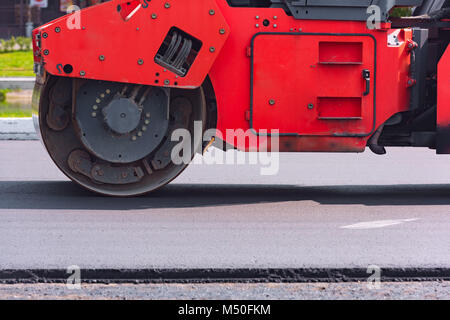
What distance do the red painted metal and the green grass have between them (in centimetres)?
1567

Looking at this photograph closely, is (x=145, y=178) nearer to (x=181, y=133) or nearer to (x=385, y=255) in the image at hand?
(x=181, y=133)

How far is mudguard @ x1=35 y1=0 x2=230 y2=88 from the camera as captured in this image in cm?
672

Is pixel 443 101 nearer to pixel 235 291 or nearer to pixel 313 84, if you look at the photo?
pixel 313 84

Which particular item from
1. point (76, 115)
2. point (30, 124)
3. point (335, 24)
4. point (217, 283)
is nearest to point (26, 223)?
point (76, 115)

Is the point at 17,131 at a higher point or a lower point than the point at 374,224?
higher

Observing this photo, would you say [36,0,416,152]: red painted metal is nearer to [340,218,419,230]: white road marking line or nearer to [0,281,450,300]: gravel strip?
[340,218,419,230]: white road marking line

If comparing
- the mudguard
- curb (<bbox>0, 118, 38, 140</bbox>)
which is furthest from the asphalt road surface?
curb (<bbox>0, 118, 38, 140</bbox>)

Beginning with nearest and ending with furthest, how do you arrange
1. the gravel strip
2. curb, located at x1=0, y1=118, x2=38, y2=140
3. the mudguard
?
the gravel strip < the mudguard < curb, located at x1=0, y1=118, x2=38, y2=140

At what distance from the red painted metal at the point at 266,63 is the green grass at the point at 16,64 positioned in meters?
15.7

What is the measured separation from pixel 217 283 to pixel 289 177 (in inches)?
171

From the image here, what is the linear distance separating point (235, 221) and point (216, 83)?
4.61ft

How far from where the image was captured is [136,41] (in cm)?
677

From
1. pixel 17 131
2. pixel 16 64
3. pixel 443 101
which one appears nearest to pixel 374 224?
pixel 443 101

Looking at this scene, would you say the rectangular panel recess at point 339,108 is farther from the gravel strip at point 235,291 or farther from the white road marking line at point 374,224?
the gravel strip at point 235,291
